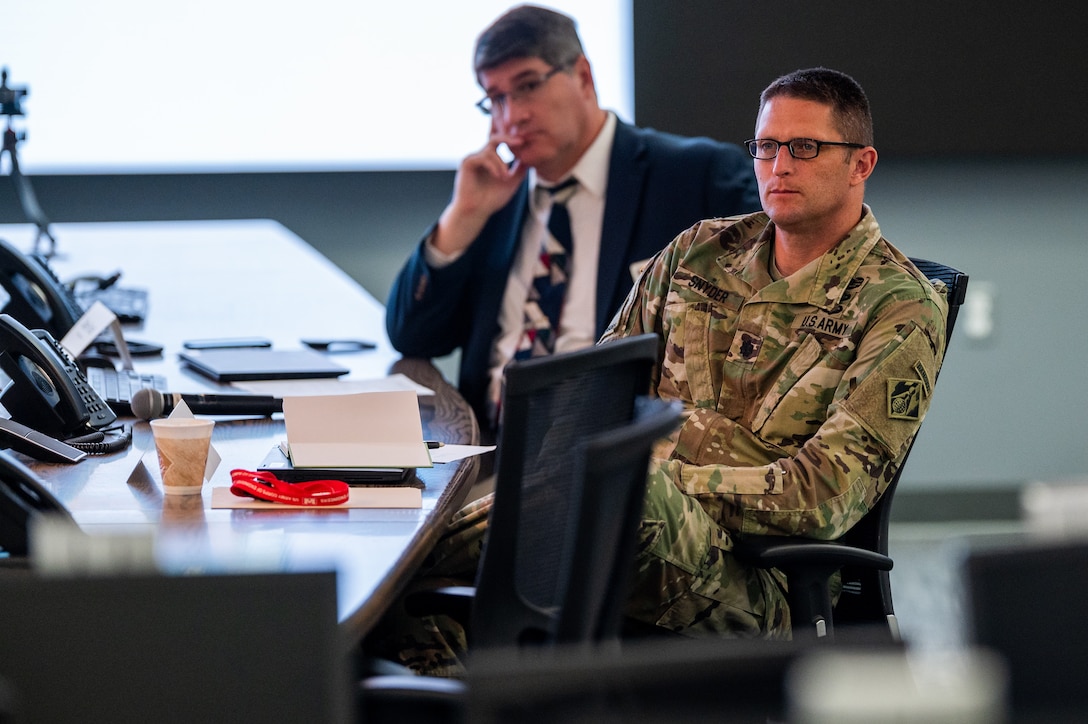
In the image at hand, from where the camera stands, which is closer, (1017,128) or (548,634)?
(548,634)

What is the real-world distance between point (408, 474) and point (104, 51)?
317 centimetres

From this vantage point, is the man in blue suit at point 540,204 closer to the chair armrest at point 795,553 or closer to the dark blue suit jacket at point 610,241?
the dark blue suit jacket at point 610,241

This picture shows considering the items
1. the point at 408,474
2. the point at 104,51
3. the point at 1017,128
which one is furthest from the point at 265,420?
the point at 1017,128

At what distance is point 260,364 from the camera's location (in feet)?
8.19

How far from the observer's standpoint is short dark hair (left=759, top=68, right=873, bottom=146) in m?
1.99

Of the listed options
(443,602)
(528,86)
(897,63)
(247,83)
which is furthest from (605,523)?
(247,83)

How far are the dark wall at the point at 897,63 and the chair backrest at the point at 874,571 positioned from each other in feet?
7.63

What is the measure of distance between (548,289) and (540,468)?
5.53 feet

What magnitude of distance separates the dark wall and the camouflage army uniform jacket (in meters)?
2.10

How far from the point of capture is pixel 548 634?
131 centimetres

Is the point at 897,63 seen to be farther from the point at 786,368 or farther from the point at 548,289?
the point at 786,368

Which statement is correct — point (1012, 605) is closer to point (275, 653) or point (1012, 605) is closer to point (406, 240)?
point (275, 653)

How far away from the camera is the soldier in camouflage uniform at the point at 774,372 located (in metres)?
1.66

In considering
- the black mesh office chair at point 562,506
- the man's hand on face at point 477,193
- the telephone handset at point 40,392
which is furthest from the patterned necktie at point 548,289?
the black mesh office chair at point 562,506
